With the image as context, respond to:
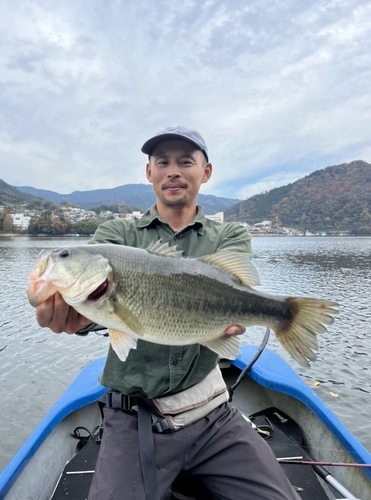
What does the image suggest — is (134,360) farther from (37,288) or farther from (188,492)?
(188,492)

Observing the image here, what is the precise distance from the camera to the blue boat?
3.46 m

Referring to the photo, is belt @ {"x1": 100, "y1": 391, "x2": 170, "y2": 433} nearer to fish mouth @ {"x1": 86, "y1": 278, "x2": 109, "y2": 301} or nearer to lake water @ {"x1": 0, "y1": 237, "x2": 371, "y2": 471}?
fish mouth @ {"x1": 86, "y1": 278, "x2": 109, "y2": 301}

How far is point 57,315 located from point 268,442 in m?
3.20

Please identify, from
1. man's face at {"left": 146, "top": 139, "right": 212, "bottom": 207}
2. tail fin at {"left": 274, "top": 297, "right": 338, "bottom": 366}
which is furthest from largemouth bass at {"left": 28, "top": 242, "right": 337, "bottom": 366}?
man's face at {"left": 146, "top": 139, "right": 212, "bottom": 207}

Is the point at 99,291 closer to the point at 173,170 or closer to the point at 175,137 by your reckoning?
the point at 173,170

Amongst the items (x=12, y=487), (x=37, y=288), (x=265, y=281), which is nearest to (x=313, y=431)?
(x=12, y=487)

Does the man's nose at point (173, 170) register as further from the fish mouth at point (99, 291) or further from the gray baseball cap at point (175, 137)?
the fish mouth at point (99, 291)

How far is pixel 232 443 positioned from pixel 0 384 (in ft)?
→ 29.9

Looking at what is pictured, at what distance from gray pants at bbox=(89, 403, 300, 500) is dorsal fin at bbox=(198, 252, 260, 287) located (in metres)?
1.26

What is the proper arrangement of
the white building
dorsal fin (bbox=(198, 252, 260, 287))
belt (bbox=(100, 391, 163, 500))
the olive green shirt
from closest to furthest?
1. belt (bbox=(100, 391, 163, 500))
2. dorsal fin (bbox=(198, 252, 260, 287))
3. the olive green shirt
4. the white building

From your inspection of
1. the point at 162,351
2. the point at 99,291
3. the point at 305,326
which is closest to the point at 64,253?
the point at 99,291

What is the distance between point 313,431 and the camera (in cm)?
452

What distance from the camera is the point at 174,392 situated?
2.96 m

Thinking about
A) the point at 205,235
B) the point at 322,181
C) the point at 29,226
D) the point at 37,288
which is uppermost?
the point at 322,181
